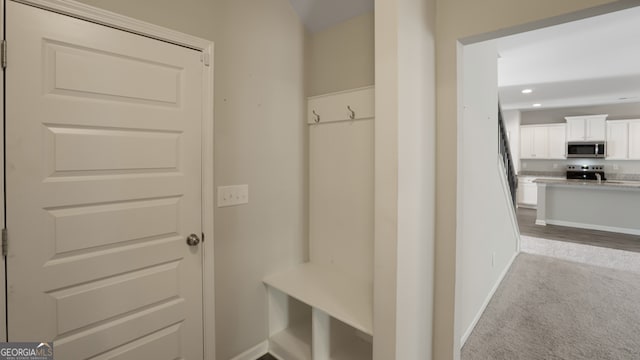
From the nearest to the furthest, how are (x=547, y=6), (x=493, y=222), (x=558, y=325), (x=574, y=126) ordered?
(x=547, y=6) → (x=558, y=325) → (x=493, y=222) → (x=574, y=126)

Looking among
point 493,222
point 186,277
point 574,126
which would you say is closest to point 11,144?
point 186,277

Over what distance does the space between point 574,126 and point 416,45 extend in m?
8.13

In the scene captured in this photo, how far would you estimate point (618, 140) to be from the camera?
6.61m

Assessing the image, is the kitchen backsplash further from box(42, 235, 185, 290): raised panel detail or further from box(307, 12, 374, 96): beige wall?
box(42, 235, 185, 290): raised panel detail

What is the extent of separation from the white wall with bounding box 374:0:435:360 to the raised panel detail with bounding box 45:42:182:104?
1118 millimetres

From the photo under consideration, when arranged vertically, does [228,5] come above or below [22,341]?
above

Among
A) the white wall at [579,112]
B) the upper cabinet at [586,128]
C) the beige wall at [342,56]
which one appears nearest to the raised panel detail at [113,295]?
the beige wall at [342,56]

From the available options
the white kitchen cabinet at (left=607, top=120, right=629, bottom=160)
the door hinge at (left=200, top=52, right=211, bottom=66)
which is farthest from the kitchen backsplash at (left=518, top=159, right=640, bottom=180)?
the door hinge at (left=200, top=52, right=211, bottom=66)

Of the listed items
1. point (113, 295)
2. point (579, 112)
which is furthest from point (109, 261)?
point (579, 112)

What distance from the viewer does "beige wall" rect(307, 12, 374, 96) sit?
2.04 metres

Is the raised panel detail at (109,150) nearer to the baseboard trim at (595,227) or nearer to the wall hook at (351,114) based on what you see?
the wall hook at (351,114)

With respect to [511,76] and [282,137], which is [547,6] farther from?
[511,76]

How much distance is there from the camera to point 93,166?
1.34 metres

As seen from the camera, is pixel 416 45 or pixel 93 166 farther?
pixel 416 45
